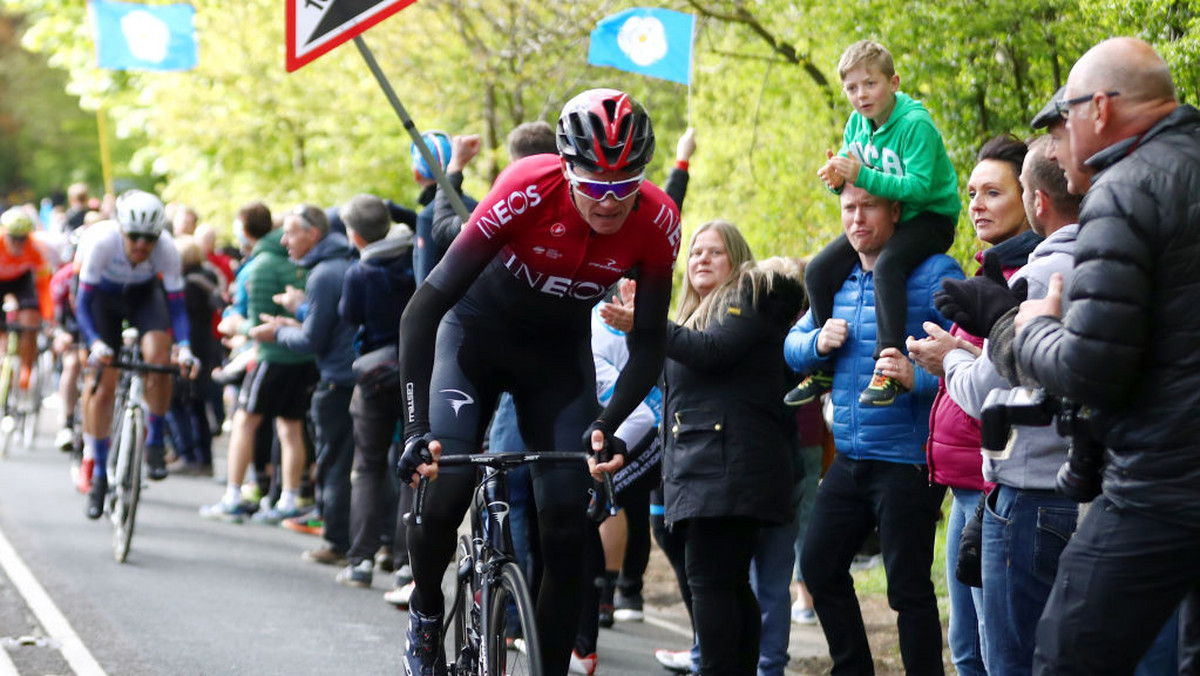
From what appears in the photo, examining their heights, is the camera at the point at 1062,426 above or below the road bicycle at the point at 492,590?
above

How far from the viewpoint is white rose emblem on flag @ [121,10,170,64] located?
17.7 m

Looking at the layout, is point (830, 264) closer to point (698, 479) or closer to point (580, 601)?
point (698, 479)

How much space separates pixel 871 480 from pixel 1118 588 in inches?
95.1

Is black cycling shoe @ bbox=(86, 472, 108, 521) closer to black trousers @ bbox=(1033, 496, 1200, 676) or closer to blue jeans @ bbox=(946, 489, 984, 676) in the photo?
blue jeans @ bbox=(946, 489, 984, 676)

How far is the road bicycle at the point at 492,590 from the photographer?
5.02 m

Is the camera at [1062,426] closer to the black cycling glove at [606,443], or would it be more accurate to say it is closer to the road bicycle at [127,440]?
the black cycling glove at [606,443]

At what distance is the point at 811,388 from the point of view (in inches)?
258

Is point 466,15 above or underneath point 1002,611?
above

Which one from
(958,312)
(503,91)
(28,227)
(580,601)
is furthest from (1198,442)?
(28,227)

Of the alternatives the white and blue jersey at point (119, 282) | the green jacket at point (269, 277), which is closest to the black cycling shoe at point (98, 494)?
the white and blue jersey at point (119, 282)

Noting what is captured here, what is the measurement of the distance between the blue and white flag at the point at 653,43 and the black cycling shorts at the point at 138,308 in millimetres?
3719

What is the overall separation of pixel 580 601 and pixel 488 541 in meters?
0.40

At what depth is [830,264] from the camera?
255 inches

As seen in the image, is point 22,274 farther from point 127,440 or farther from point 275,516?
point 127,440
